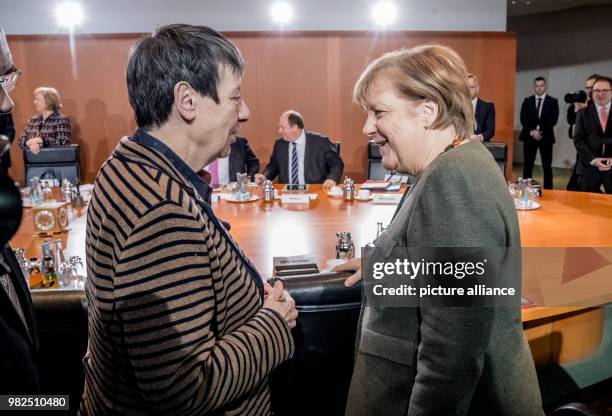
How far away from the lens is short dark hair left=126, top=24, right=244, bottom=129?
0.99m

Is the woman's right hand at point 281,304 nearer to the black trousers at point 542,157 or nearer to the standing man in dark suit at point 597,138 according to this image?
the standing man in dark suit at point 597,138

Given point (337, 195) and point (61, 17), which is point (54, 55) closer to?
point (61, 17)

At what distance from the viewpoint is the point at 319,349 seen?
1.47 metres

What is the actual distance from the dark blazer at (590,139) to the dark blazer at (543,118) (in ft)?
7.21

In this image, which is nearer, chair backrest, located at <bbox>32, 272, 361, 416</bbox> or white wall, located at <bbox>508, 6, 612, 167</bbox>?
A: chair backrest, located at <bbox>32, 272, 361, 416</bbox>

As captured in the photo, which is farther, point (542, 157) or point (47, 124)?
point (542, 157)

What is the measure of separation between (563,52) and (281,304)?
37.4 ft

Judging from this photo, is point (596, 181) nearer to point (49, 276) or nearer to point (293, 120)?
point (293, 120)

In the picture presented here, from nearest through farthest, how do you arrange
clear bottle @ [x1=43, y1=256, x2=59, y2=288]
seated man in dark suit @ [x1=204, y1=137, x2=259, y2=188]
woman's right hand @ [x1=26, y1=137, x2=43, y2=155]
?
clear bottle @ [x1=43, y1=256, x2=59, y2=288] → woman's right hand @ [x1=26, y1=137, x2=43, y2=155] → seated man in dark suit @ [x1=204, y1=137, x2=259, y2=188]

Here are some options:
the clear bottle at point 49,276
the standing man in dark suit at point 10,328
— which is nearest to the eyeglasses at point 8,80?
the standing man in dark suit at point 10,328

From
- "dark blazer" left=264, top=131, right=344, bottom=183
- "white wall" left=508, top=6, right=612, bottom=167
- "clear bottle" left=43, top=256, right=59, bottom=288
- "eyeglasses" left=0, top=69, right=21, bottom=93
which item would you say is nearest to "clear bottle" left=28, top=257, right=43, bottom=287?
"clear bottle" left=43, top=256, right=59, bottom=288

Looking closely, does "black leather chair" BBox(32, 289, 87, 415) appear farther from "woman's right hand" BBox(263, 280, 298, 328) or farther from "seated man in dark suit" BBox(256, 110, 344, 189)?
"seated man in dark suit" BBox(256, 110, 344, 189)

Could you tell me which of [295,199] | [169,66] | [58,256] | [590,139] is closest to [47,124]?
[295,199]

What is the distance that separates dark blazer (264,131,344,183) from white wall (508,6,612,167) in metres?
7.33
